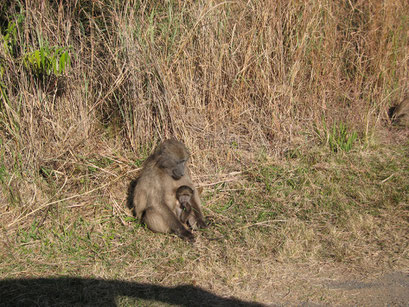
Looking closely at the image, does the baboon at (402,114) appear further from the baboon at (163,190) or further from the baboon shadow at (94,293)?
the baboon shadow at (94,293)

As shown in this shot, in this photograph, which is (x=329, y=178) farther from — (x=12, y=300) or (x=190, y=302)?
(x=12, y=300)

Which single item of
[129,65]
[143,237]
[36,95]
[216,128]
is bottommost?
[143,237]

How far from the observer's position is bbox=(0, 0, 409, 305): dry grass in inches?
146

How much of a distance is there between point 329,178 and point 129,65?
2738mm

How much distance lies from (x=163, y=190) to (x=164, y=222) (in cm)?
33

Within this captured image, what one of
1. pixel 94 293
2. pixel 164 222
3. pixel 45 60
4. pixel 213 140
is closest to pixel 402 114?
pixel 213 140

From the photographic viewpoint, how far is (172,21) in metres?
5.43

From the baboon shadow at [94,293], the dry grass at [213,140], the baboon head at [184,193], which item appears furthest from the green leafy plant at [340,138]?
the baboon shadow at [94,293]

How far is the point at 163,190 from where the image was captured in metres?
4.29

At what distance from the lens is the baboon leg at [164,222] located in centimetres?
410

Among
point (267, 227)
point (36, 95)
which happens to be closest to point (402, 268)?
point (267, 227)

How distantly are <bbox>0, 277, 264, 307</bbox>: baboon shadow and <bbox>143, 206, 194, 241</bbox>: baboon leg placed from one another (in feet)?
2.79

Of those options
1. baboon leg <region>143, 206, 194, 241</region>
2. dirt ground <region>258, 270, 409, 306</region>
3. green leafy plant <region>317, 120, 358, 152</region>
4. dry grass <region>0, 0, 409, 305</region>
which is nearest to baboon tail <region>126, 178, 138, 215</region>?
dry grass <region>0, 0, 409, 305</region>

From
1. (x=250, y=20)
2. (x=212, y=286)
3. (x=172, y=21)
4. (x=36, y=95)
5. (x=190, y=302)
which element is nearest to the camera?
(x=190, y=302)
